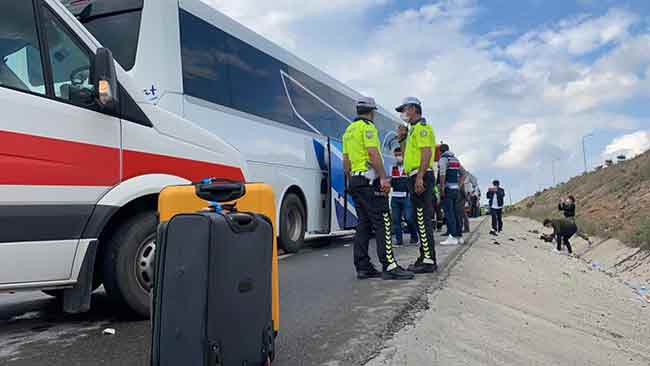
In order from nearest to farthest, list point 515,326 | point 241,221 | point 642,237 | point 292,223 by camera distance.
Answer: point 241,221 → point 515,326 → point 292,223 → point 642,237

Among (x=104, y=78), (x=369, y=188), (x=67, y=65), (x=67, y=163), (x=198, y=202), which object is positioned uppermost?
(x=67, y=65)

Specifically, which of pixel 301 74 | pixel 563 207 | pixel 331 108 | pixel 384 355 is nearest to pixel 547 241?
pixel 563 207

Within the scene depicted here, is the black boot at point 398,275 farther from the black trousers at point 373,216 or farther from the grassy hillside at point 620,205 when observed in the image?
the grassy hillside at point 620,205

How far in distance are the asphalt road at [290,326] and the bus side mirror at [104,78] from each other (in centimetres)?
157

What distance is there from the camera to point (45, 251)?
324cm

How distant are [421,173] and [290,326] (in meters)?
2.66

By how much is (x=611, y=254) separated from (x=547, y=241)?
1.85 meters

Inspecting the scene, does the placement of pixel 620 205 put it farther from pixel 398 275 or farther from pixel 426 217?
pixel 398 275

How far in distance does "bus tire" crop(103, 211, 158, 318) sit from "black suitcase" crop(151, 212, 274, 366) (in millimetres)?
1317

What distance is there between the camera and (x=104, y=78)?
11.2ft

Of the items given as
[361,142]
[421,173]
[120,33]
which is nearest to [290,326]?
[361,142]

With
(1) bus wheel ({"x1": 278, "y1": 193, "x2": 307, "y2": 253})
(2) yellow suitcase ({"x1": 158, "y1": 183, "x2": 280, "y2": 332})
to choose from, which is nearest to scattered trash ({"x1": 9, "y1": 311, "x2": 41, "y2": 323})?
(2) yellow suitcase ({"x1": 158, "y1": 183, "x2": 280, "y2": 332})

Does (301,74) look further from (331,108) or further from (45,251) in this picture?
(45,251)

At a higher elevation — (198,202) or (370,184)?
(370,184)
